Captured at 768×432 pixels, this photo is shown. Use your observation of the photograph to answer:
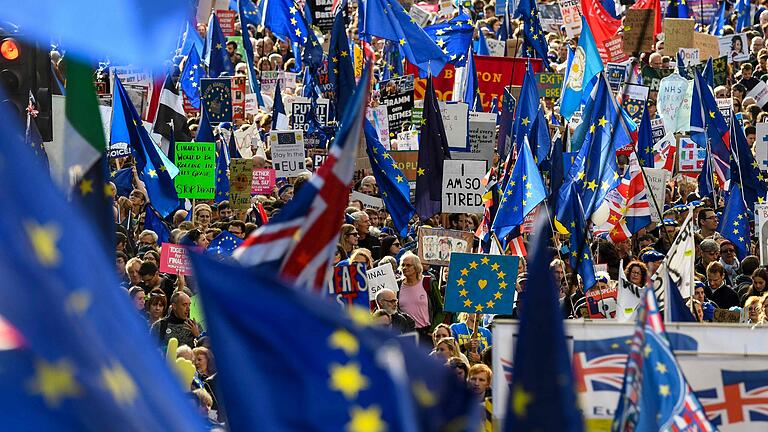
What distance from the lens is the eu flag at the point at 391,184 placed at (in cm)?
1509

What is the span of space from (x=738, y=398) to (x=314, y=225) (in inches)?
75.2

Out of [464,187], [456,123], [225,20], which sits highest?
[225,20]

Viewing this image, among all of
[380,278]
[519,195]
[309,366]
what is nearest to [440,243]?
[519,195]

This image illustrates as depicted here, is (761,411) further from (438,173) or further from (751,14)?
(751,14)

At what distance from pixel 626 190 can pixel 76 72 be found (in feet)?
36.9

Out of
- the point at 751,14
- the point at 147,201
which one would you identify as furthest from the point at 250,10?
the point at 147,201

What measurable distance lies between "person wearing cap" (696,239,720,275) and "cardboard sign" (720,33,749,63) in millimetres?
9758

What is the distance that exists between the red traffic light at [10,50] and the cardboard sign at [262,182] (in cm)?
790

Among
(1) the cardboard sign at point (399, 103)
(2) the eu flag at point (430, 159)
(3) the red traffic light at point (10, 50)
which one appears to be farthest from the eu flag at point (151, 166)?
(3) the red traffic light at point (10, 50)

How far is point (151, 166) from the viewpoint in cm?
1495

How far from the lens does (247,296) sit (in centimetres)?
Result: 340

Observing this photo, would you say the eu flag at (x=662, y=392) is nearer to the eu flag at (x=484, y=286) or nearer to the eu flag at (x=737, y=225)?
the eu flag at (x=484, y=286)

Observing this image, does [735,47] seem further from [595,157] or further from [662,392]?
[662,392]

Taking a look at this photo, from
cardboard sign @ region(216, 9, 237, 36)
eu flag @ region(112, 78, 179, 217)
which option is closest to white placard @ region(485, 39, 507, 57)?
cardboard sign @ region(216, 9, 237, 36)
